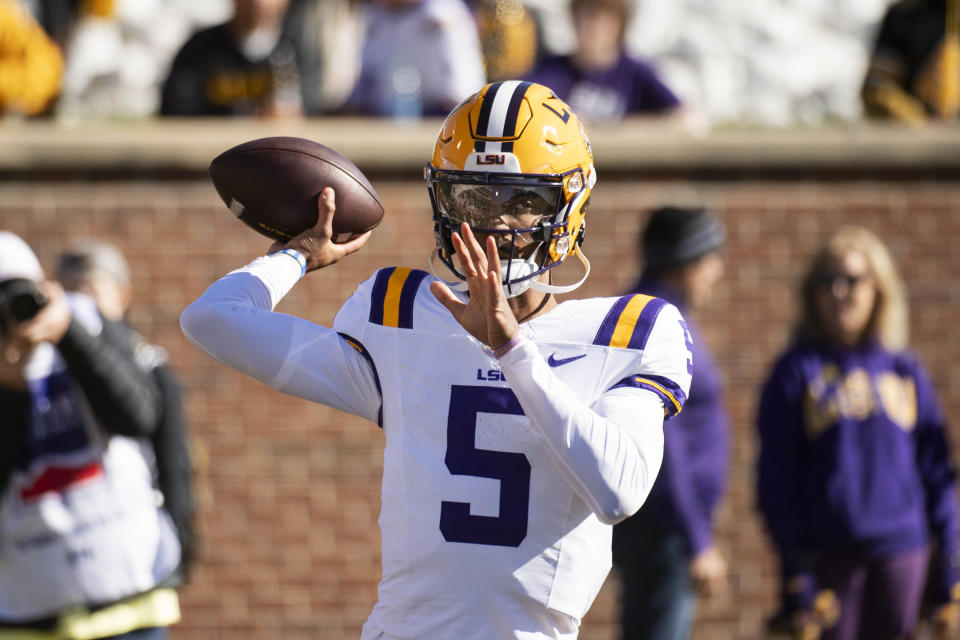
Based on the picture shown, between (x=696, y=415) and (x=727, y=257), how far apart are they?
7.03 ft

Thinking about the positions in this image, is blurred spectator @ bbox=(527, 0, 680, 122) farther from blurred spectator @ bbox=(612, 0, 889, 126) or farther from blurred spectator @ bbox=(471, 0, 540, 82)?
blurred spectator @ bbox=(612, 0, 889, 126)

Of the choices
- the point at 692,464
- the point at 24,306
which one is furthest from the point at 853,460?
the point at 24,306

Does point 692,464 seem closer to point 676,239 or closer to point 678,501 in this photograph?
point 678,501

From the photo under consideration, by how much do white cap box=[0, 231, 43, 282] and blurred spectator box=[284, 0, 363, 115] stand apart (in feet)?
10.5

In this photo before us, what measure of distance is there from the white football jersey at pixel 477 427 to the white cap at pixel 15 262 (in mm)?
1548

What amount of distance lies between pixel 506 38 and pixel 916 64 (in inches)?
91.2

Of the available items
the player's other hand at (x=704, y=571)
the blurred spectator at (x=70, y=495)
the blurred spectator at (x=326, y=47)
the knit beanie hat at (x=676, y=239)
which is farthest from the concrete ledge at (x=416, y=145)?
the blurred spectator at (x=70, y=495)

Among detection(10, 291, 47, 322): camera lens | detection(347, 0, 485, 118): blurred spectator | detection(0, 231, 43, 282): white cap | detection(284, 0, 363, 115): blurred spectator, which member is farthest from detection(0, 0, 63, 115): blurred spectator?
detection(10, 291, 47, 322): camera lens

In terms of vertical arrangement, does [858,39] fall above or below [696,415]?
above

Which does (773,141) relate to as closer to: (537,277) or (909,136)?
(909,136)

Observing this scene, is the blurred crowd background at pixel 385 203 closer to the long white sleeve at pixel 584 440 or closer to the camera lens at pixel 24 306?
the camera lens at pixel 24 306

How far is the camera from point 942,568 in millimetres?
5074

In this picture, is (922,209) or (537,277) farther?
(922,209)

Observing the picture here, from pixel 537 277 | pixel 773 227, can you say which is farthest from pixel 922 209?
pixel 537 277
